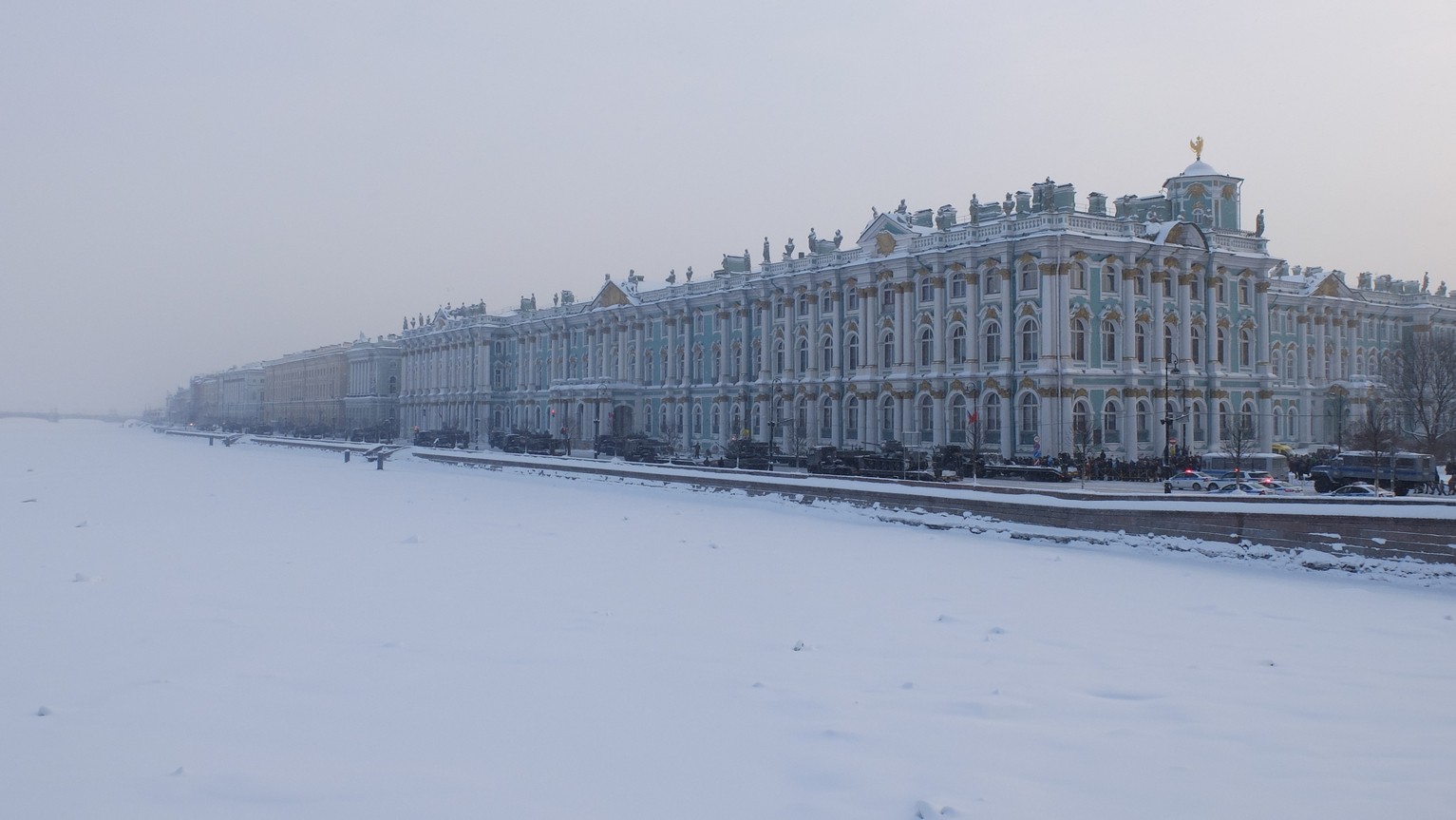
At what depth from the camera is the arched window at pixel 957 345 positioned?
163ft

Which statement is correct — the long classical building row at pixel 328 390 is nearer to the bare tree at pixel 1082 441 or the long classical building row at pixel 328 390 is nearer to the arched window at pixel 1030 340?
the arched window at pixel 1030 340

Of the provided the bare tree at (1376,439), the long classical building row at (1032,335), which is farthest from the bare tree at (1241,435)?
the bare tree at (1376,439)

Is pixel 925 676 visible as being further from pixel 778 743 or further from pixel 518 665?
pixel 518 665

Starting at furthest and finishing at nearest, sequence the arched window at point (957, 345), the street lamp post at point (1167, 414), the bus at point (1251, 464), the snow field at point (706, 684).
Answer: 1. the arched window at point (957, 345)
2. the street lamp post at point (1167, 414)
3. the bus at point (1251, 464)
4. the snow field at point (706, 684)

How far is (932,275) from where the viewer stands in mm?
50562

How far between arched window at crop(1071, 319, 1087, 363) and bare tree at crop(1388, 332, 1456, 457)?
17571 mm

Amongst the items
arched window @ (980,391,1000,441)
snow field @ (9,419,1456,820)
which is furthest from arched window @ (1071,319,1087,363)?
snow field @ (9,419,1456,820)

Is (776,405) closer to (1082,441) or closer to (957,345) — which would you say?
(957,345)

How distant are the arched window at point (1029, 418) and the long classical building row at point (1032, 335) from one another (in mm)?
84

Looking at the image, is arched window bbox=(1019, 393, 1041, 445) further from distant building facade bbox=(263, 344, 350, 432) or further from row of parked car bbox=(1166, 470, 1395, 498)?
distant building facade bbox=(263, 344, 350, 432)

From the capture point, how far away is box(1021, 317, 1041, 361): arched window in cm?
4633

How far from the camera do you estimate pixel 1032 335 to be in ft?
153

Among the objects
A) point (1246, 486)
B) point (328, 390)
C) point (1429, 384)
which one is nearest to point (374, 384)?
point (328, 390)

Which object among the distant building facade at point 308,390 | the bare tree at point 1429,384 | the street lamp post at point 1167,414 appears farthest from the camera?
the distant building facade at point 308,390
